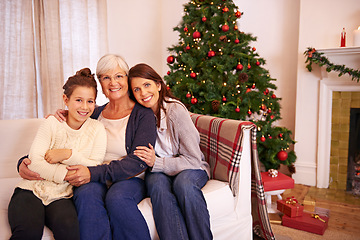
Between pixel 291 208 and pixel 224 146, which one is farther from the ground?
pixel 224 146

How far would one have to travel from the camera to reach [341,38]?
2.65m

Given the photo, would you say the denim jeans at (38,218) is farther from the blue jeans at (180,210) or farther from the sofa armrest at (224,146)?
the sofa armrest at (224,146)

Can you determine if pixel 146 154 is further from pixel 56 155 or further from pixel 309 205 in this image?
pixel 309 205

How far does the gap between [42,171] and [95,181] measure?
234 millimetres

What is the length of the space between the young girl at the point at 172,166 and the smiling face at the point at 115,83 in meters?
0.06

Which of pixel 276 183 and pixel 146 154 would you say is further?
pixel 276 183

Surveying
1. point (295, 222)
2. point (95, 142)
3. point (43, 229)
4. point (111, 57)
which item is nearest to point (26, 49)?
point (111, 57)

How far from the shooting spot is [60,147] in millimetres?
1337

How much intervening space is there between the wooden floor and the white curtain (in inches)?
91.6

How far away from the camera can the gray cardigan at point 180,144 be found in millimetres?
1473

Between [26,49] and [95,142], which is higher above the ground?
[26,49]

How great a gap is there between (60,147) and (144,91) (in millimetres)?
504

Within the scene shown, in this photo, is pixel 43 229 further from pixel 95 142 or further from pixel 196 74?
pixel 196 74

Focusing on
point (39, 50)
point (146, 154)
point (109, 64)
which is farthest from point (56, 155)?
point (39, 50)
